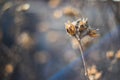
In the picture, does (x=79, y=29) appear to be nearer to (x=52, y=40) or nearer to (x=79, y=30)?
(x=79, y=30)

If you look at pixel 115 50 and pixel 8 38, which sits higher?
pixel 8 38

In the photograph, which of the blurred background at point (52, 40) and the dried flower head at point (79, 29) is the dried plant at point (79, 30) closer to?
the dried flower head at point (79, 29)

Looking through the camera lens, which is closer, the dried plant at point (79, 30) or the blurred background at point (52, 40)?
the dried plant at point (79, 30)

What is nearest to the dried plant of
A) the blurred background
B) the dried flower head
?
the dried flower head

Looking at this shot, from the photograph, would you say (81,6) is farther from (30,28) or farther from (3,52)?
(3,52)

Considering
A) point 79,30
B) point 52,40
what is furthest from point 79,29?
point 52,40

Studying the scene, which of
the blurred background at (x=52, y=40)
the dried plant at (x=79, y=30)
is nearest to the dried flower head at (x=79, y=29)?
the dried plant at (x=79, y=30)

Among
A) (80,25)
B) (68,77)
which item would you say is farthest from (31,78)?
(80,25)

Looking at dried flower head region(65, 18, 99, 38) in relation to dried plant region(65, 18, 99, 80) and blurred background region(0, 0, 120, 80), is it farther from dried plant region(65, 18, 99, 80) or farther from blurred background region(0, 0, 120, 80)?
blurred background region(0, 0, 120, 80)
